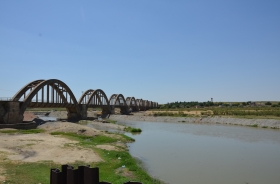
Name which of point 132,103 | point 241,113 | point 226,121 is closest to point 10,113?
point 226,121

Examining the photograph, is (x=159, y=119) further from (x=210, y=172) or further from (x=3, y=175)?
(x=3, y=175)

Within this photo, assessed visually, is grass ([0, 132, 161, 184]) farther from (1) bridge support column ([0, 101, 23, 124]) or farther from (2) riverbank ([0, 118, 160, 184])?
(1) bridge support column ([0, 101, 23, 124])

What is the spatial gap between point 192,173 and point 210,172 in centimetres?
124

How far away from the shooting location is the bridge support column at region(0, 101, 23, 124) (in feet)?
126

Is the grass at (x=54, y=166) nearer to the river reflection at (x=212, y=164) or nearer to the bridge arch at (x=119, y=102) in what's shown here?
the river reflection at (x=212, y=164)

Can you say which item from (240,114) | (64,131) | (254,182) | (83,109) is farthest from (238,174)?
(83,109)

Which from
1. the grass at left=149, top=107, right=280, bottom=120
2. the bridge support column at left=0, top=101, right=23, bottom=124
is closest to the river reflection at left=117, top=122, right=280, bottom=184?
the bridge support column at left=0, top=101, right=23, bottom=124

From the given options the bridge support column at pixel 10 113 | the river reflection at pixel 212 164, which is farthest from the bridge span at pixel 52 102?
the river reflection at pixel 212 164

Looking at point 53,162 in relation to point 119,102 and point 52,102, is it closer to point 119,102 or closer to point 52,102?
point 52,102

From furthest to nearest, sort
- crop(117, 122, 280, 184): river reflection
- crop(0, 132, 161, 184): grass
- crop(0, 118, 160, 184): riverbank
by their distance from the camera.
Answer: crop(117, 122, 280, 184): river reflection < crop(0, 118, 160, 184): riverbank < crop(0, 132, 161, 184): grass

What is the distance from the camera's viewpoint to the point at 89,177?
304 inches

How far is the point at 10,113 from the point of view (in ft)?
130

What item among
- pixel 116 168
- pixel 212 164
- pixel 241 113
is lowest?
pixel 212 164

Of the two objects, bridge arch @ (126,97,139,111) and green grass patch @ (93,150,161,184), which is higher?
bridge arch @ (126,97,139,111)
